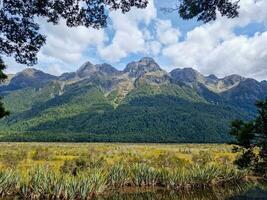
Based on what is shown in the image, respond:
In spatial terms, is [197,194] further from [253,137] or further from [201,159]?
[201,159]

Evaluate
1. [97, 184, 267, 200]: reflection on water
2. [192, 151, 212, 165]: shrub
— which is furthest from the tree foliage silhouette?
[192, 151, 212, 165]: shrub

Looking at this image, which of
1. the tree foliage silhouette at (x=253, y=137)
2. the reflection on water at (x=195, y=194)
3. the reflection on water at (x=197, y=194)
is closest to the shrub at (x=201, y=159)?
the reflection on water at (x=195, y=194)

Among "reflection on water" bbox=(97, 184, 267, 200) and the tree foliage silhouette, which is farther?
"reflection on water" bbox=(97, 184, 267, 200)

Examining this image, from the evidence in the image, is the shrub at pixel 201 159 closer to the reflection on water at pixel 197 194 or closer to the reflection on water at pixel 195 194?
the reflection on water at pixel 195 194

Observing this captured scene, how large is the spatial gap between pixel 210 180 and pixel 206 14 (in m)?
15.4

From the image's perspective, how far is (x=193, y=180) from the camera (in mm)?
23062

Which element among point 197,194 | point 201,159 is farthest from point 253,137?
point 201,159

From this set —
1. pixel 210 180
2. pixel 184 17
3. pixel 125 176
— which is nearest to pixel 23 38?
pixel 184 17

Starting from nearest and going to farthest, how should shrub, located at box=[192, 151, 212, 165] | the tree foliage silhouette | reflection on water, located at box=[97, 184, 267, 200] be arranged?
the tree foliage silhouette → reflection on water, located at box=[97, 184, 267, 200] → shrub, located at box=[192, 151, 212, 165]

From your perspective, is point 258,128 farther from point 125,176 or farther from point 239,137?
point 125,176

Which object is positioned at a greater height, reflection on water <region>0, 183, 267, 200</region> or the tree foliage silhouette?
the tree foliage silhouette

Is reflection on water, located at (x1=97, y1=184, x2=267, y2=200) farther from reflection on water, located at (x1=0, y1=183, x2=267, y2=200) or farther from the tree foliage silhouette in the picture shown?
the tree foliage silhouette

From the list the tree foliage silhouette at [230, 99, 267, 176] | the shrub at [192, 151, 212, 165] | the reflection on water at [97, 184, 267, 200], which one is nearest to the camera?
the tree foliage silhouette at [230, 99, 267, 176]

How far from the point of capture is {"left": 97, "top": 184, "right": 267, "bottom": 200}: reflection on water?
18391mm
